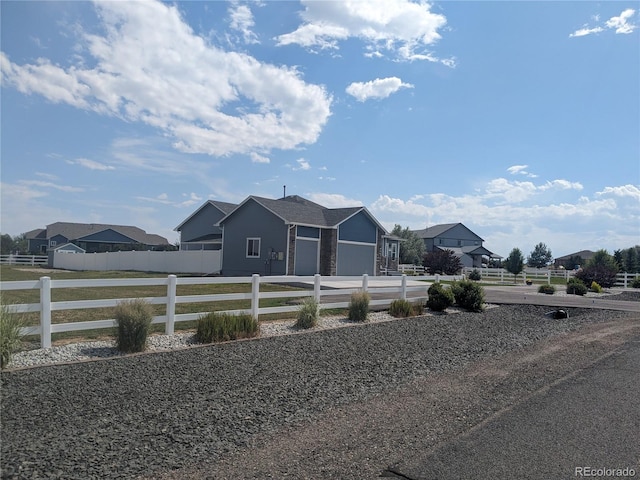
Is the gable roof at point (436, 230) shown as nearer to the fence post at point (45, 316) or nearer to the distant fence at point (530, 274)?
the distant fence at point (530, 274)

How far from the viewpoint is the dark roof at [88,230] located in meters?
65.9

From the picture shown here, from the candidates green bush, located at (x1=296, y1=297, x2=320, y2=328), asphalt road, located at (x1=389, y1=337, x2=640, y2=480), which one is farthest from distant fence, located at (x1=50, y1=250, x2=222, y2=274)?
asphalt road, located at (x1=389, y1=337, x2=640, y2=480)

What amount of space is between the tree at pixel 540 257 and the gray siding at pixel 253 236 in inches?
2311

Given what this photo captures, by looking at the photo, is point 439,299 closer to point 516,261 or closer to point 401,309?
point 401,309

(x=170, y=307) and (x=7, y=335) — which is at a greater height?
(x=170, y=307)

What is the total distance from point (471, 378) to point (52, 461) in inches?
224

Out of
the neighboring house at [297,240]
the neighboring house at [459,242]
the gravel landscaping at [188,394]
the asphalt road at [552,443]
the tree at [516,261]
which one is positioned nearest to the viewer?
the asphalt road at [552,443]

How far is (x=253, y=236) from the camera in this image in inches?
1251

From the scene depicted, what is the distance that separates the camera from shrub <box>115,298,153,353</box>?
8.12 m

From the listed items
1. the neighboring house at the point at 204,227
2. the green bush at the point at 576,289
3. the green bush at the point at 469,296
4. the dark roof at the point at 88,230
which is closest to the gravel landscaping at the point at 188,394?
the green bush at the point at 469,296

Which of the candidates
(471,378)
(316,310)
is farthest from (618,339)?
(316,310)

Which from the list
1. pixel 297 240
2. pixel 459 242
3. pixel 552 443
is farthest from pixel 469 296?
pixel 459 242

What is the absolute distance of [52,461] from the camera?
421 cm

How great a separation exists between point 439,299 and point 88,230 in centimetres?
6159
